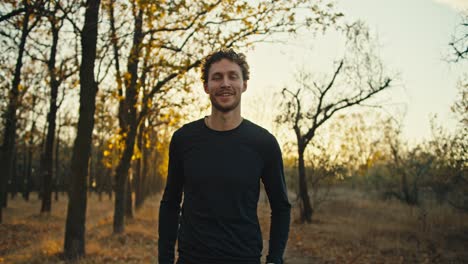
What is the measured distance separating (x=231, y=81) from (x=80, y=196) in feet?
26.6

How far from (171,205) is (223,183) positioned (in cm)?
51

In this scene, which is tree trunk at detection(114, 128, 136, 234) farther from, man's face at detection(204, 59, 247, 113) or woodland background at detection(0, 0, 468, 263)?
man's face at detection(204, 59, 247, 113)

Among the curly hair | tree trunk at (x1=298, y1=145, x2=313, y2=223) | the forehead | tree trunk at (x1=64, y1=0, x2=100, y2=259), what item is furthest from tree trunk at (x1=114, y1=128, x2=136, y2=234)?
the forehead

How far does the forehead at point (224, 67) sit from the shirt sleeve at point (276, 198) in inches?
22.3

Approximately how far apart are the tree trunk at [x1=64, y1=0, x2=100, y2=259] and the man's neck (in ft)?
25.3

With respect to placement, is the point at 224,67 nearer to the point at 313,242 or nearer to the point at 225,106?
the point at 225,106

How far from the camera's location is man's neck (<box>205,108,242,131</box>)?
8.84ft

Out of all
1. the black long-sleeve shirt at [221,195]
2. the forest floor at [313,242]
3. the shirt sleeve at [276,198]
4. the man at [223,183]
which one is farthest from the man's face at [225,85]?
the forest floor at [313,242]

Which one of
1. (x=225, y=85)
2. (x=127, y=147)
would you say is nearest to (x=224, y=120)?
(x=225, y=85)

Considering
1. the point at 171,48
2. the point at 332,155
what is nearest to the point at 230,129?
the point at 171,48

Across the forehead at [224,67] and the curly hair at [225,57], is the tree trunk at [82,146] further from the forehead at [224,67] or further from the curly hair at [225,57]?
the forehead at [224,67]

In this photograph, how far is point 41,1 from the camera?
316 inches

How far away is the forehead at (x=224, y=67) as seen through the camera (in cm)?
273

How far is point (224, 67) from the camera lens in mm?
2738
